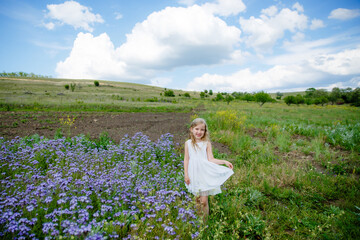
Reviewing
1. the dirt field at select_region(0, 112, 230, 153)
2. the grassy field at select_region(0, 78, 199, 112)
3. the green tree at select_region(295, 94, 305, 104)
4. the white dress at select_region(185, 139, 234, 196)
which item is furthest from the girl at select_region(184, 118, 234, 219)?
the green tree at select_region(295, 94, 305, 104)

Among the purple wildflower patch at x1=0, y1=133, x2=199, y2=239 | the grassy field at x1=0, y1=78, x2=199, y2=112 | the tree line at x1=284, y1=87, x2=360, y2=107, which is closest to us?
the purple wildflower patch at x1=0, y1=133, x2=199, y2=239

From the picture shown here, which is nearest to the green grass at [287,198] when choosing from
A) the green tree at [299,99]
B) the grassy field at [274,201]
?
the grassy field at [274,201]

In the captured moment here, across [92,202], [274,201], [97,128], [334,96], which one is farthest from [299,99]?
[92,202]

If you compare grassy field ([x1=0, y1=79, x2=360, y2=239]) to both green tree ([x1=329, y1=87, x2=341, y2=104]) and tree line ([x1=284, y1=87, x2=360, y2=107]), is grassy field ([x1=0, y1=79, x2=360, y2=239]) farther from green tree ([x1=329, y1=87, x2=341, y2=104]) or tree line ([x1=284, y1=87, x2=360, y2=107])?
green tree ([x1=329, y1=87, x2=341, y2=104])

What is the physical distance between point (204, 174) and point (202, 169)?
97 millimetres

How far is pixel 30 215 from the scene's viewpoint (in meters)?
2.25

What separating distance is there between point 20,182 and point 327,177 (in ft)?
23.7

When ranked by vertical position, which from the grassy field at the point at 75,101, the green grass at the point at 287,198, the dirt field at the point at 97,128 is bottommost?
the green grass at the point at 287,198

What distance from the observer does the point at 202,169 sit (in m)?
3.34

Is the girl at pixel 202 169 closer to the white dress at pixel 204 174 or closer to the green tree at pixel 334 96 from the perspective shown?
the white dress at pixel 204 174

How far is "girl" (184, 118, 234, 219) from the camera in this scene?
321 centimetres

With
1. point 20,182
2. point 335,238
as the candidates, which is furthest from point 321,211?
point 20,182

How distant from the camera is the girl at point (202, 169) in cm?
321

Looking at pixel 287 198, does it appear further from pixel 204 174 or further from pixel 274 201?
pixel 204 174
